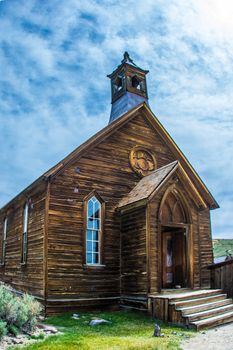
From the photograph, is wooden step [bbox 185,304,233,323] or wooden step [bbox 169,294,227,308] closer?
wooden step [bbox 185,304,233,323]

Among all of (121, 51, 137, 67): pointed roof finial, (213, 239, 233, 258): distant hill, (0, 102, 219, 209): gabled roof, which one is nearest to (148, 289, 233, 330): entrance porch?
(0, 102, 219, 209): gabled roof

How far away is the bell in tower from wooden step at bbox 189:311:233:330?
11.1 metres

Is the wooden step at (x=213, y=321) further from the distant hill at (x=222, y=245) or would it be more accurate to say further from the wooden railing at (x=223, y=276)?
the distant hill at (x=222, y=245)

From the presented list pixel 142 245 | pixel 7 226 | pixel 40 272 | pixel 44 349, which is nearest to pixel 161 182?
pixel 142 245

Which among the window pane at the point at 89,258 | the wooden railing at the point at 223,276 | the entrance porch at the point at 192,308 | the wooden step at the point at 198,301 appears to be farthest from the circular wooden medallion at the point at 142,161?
the wooden step at the point at 198,301

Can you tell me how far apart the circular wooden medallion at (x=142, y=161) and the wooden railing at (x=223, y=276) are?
4.89m

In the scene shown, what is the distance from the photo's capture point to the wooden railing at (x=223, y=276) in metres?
14.6

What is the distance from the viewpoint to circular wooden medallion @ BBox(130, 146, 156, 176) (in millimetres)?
16297

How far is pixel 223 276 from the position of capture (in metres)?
15.1

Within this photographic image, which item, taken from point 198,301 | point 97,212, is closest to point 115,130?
point 97,212

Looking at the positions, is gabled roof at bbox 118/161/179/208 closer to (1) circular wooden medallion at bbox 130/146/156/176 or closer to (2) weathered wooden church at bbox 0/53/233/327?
(2) weathered wooden church at bbox 0/53/233/327

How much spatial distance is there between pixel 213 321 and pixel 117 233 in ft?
16.5

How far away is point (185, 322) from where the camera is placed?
10.9 metres

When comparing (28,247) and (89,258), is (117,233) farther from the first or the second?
(28,247)
